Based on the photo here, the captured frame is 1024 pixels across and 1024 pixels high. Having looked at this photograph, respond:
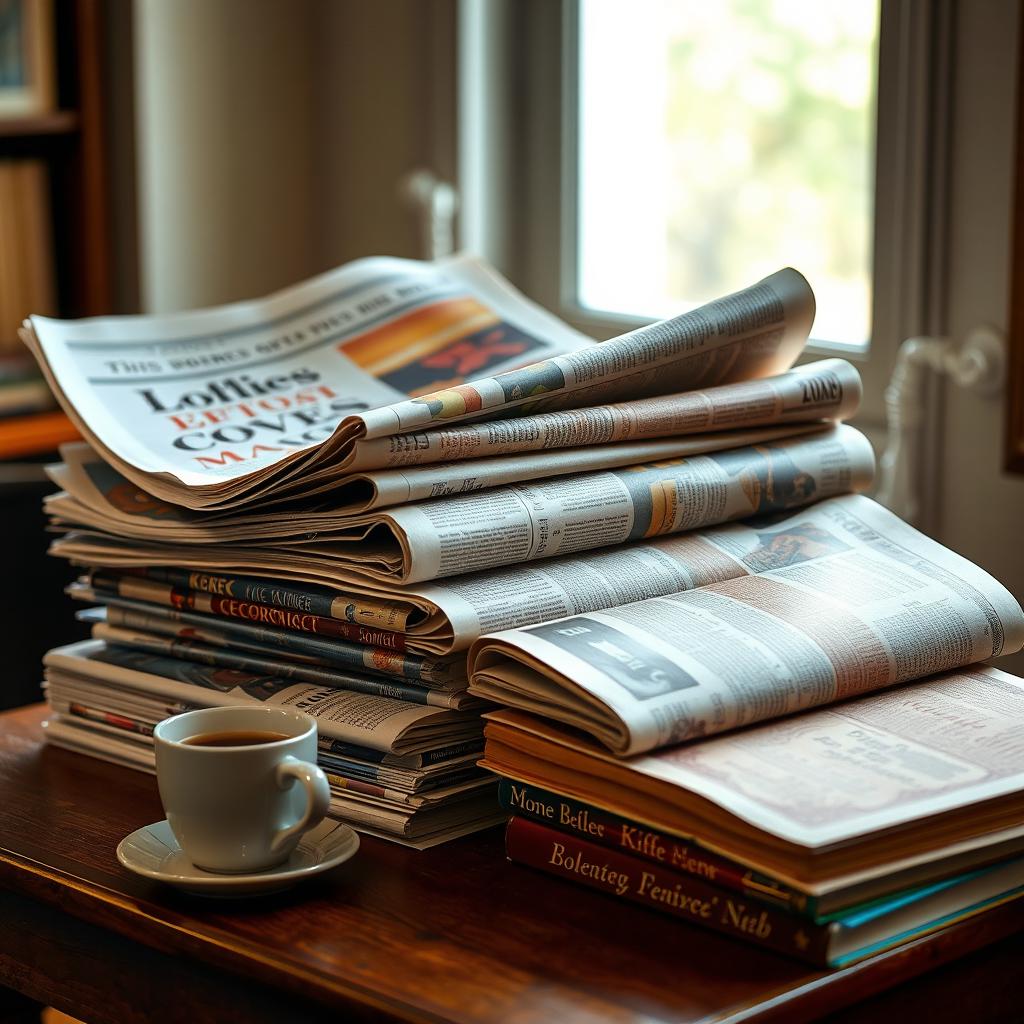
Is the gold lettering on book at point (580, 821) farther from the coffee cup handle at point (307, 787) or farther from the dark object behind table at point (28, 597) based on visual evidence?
the dark object behind table at point (28, 597)

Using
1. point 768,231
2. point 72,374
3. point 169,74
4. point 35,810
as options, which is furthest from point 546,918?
point 169,74

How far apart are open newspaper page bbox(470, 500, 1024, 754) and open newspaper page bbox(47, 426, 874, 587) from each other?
43mm

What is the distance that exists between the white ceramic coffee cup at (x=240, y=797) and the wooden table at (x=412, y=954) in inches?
1.0

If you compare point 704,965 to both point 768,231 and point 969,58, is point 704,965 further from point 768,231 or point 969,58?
point 768,231

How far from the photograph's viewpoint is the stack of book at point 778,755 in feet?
1.92

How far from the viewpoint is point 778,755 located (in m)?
0.63

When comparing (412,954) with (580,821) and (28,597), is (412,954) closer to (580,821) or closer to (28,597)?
(580,821)

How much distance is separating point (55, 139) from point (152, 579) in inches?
53.7

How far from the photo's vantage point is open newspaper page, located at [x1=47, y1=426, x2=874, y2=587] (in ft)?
2.30

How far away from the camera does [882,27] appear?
1.40 metres

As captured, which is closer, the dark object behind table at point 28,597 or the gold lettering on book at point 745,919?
the gold lettering on book at point 745,919

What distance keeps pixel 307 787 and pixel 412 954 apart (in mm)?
86

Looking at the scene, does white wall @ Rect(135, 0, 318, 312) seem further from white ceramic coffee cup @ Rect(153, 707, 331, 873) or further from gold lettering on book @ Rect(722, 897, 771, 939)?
gold lettering on book @ Rect(722, 897, 771, 939)

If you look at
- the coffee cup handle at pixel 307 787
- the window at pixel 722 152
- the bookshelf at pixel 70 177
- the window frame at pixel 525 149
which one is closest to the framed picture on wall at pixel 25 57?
the bookshelf at pixel 70 177
